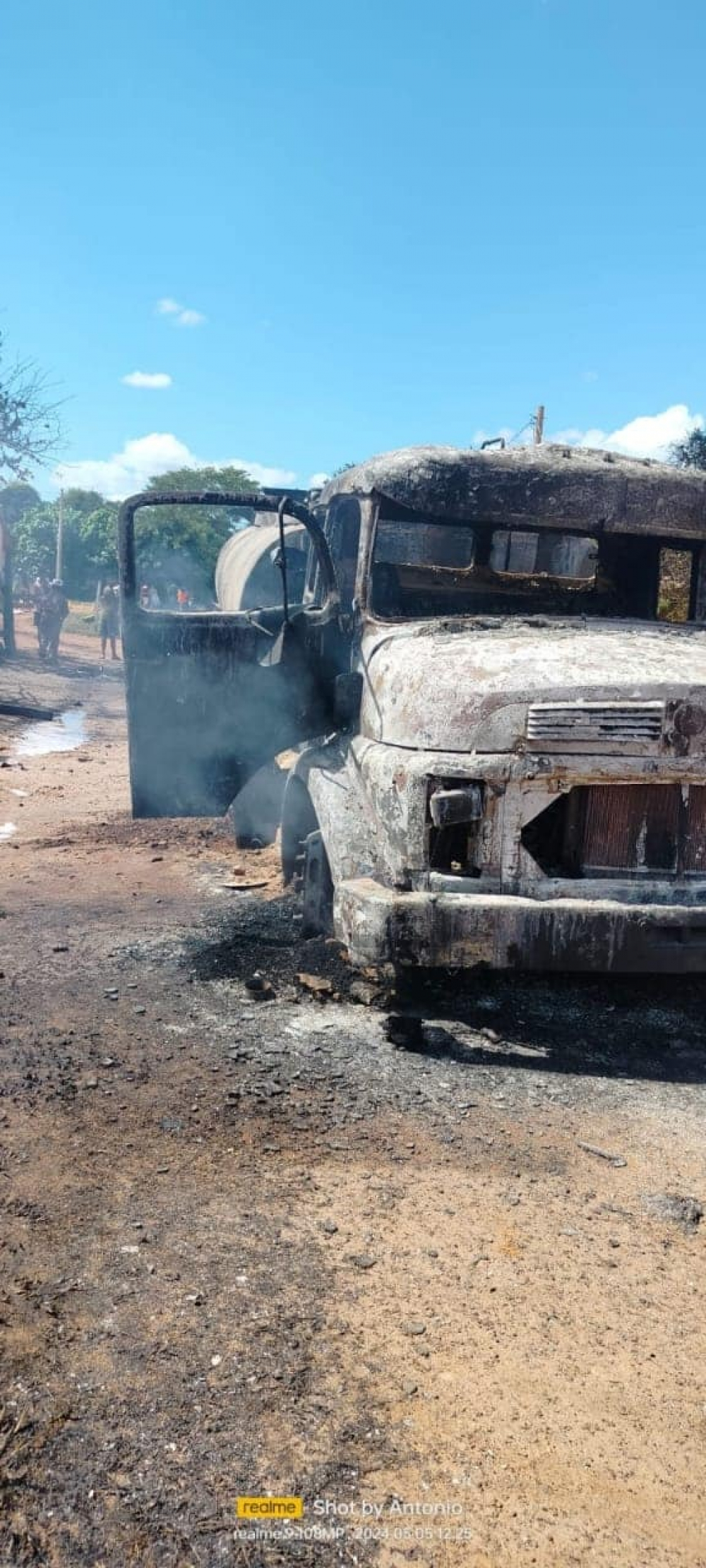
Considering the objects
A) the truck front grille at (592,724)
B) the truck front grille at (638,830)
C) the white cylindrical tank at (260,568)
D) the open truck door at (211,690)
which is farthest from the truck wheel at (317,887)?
the white cylindrical tank at (260,568)

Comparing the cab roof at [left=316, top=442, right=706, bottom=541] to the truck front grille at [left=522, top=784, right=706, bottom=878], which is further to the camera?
the cab roof at [left=316, top=442, right=706, bottom=541]

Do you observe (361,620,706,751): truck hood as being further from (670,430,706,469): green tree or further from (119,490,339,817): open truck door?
(670,430,706,469): green tree

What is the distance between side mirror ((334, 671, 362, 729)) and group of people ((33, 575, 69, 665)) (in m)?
17.5

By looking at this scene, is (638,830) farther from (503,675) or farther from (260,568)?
(260,568)

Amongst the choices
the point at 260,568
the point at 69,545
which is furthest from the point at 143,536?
the point at 69,545

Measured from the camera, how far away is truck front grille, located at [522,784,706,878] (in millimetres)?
3764

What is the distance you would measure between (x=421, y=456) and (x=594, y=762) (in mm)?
2037

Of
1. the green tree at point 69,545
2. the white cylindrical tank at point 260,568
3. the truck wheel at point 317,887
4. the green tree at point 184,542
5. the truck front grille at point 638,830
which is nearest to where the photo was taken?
the truck front grille at point 638,830

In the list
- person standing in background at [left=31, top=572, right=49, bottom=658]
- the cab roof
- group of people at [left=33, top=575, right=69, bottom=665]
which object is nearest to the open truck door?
the cab roof

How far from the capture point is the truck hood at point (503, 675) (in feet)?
12.0

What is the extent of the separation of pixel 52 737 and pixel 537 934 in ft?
34.3

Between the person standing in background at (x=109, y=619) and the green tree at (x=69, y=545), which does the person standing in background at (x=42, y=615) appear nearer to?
the person standing in background at (x=109, y=619)

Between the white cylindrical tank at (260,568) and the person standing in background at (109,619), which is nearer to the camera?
the white cylindrical tank at (260,568)

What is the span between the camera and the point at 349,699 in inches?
194
